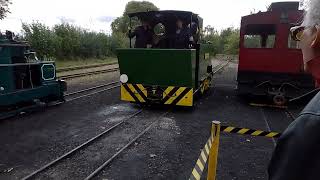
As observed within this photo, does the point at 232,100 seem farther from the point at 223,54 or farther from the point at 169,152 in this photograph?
the point at 223,54

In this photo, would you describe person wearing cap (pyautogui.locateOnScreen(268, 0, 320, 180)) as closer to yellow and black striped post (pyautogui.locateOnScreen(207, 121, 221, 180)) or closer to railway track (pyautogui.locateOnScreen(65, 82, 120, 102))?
yellow and black striped post (pyautogui.locateOnScreen(207, 121, 221, 180))

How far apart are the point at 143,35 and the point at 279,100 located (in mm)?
4994

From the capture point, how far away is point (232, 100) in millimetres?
12234

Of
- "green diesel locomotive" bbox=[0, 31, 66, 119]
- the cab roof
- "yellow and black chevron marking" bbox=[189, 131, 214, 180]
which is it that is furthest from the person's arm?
the cab roof

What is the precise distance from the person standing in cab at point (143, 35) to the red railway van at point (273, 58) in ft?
10.5

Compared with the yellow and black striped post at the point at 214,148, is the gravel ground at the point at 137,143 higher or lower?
lower

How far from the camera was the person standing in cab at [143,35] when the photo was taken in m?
11.0

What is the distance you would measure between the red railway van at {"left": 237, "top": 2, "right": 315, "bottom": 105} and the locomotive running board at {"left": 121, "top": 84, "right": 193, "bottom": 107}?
250 centimetres

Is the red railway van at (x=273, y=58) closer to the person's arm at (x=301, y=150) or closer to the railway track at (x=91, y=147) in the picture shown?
the railway track at (x=91, y=147)

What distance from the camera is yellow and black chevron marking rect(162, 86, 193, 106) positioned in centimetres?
980

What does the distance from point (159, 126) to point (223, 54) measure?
137 ft

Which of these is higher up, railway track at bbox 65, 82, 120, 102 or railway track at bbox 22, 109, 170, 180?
railway track at bbox 65, 82, 120, 102

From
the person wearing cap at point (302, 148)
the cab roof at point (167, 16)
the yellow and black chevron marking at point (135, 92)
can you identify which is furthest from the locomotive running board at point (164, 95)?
the person wearing cap at point (302, 148)

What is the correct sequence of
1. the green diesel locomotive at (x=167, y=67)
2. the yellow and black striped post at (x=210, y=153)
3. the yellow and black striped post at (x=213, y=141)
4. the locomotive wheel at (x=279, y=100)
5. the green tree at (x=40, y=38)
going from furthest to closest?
the green tree at (x=40, y=38) < the locomotive wheel at (x=279, y=100) < the green diesel locomotive at (x=167, y=67) < the yellow and black striped post at (x=213, y=141) < the yellow and black striped post at (x=210, y=153)
